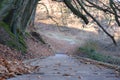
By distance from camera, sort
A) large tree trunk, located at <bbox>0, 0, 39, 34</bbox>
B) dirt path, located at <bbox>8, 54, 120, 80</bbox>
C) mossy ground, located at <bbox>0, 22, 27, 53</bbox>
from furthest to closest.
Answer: mossy ground, located at <bbox>0, 22, 27, 53</bbox> → large tree trunk, located at <bbox>0, 0, 39, 34</bbox> → dirt path, located at <bbox>8, 54, 120, 80</bbox>

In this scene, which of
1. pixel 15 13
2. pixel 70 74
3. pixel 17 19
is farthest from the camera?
pixel 17 19

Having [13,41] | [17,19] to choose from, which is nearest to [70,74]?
[13,41]

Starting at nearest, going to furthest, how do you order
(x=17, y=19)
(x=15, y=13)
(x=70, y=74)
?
(x=70, y=74), (x=15, y=13), (x=17, y=19)

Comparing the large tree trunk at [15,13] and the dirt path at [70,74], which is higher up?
the large tree trunk at [15,13]

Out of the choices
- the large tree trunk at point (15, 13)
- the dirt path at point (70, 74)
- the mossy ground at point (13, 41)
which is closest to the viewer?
the dirt path at point (70, 74)

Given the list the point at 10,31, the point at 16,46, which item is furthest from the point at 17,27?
the point at 16,46

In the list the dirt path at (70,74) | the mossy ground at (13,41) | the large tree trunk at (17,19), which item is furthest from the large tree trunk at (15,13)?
the dirt path at (70,74)

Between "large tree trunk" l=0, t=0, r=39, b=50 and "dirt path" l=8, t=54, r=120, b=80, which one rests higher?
"large tree trunk" l=0, t=0, r=39, b=50

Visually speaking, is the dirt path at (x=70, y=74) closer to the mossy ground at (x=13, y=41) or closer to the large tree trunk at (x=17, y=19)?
the mossy ground at (x=13, y=41)

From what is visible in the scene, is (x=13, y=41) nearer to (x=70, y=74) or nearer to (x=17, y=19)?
(x=17, y=19)

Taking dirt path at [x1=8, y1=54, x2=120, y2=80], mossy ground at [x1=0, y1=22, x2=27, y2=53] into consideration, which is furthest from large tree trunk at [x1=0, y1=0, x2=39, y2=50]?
dirt path at [x1=8, y1=54, x2=120, y2=80]

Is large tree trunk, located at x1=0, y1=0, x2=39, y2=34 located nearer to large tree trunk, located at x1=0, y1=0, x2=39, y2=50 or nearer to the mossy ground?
large tree trunk, located at x1=0, y1=0, x2=39, y2=50

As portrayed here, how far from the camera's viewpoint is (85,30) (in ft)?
192

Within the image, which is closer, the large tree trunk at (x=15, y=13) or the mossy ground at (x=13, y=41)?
the large tree trunk at (x=15, y=13)
